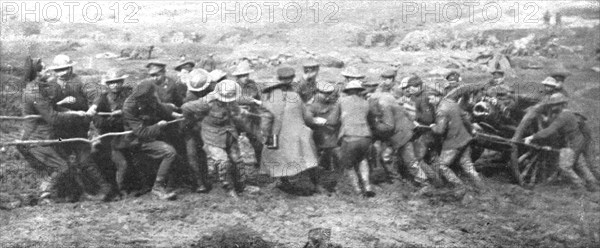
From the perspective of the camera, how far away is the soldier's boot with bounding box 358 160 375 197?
6379 mm

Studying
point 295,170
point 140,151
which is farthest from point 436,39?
point 140,151

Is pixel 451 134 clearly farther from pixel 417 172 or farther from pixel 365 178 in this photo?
pixel 365 178

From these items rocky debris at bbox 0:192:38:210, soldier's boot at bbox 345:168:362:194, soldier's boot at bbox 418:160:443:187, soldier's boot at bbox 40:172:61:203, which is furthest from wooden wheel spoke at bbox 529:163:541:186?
rocky debris at bbox 0:192:38:210

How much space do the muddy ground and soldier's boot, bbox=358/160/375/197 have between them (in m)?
0.10

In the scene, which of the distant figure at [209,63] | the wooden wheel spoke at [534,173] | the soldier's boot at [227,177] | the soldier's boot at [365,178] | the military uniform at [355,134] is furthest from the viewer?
the distant figure at [209,63]

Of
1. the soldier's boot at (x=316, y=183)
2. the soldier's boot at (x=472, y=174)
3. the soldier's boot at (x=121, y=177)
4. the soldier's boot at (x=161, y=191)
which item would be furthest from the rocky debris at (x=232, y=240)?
the soldier's boot at (x=472, y=174)

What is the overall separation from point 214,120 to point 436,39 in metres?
5.78

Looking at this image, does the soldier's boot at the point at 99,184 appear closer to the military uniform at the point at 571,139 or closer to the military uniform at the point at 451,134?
the military uniform at the point at 451,134

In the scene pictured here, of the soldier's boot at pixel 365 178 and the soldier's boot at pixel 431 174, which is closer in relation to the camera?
the soldier's boot at pixel 365 178

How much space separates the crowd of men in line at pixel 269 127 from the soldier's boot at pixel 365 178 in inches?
0.8

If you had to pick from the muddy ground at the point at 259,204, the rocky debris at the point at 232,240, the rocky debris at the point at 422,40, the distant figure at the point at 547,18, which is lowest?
the rocky debris at the point at 232,240

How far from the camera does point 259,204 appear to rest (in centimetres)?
621

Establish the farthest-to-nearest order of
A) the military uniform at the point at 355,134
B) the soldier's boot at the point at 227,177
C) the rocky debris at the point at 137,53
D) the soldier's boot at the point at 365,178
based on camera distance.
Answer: the rocky debris at the point at 137,53 < the soldier's boot at the point at 365,178 < the military uniform at the point at 355,134 < the soldier's boot at the point at 227,177

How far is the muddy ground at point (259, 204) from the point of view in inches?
218
